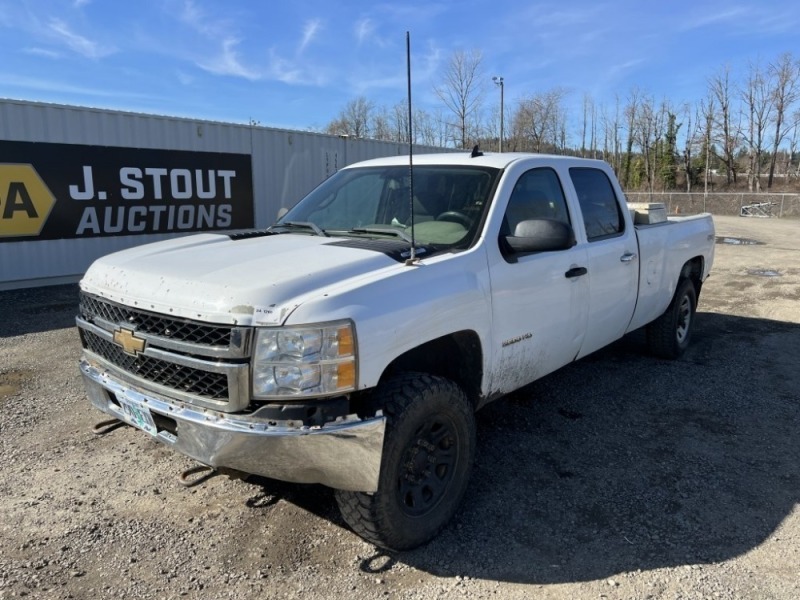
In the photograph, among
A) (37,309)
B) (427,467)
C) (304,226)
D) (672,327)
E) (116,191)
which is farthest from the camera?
(116,191)

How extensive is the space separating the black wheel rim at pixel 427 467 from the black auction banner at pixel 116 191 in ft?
34.1

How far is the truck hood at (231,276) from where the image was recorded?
249 centimetres

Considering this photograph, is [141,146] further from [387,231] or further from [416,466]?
[416,466]

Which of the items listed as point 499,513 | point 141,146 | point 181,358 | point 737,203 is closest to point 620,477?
point 499,513

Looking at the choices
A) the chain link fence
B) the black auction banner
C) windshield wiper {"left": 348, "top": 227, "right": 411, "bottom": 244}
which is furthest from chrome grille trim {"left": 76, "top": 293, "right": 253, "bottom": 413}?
the chain link fence

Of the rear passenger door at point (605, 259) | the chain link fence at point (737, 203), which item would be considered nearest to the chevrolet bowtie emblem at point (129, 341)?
the rear passenger door at point (605, 259)

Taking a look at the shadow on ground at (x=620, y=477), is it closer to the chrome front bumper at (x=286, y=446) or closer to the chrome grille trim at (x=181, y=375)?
the chrome front bumper at (x=286, y=446)

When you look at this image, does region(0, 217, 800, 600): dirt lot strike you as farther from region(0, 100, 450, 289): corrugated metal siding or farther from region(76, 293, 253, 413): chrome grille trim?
region(0, 100, 450, 289): corrugated metal siding

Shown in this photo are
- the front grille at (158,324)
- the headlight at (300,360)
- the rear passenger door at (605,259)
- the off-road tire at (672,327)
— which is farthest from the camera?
the off-road tire at (672,327)

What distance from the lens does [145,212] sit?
39.2ft

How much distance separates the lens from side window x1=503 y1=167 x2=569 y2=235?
366 cm

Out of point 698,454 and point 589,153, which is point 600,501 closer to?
point 698,454

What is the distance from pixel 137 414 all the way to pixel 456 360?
1.66 metres

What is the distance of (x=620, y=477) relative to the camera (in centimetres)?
369
